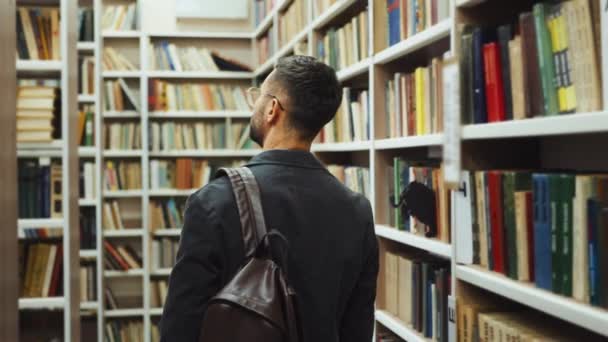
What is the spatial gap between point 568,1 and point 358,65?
1356 millimetres

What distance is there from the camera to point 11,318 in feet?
4.22

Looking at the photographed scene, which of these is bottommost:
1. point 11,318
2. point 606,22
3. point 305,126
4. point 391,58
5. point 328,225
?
point 11,318

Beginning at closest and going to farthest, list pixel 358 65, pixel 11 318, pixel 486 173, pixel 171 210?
1. pixel 11 318
2. pixel 486 173
3. pixel 358 65
4. pixel 171 210

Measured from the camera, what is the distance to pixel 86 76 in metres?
4.58

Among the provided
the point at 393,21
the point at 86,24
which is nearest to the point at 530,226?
the point at 393,21

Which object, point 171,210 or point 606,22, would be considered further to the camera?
point 171,210

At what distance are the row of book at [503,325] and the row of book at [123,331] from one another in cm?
371

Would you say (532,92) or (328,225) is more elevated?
(532,92)

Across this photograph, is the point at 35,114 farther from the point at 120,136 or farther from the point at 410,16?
the point at 120,136

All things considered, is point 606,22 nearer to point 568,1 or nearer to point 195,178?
point 568,1

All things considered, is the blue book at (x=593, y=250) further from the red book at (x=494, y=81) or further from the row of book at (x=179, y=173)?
the row of book at (x=179, y=173)

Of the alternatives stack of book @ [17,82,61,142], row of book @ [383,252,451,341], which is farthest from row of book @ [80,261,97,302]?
row of book @ [383,252,451,341]

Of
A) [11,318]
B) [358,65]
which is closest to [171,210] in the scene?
[358,65]

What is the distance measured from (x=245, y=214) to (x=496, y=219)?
66 cm
